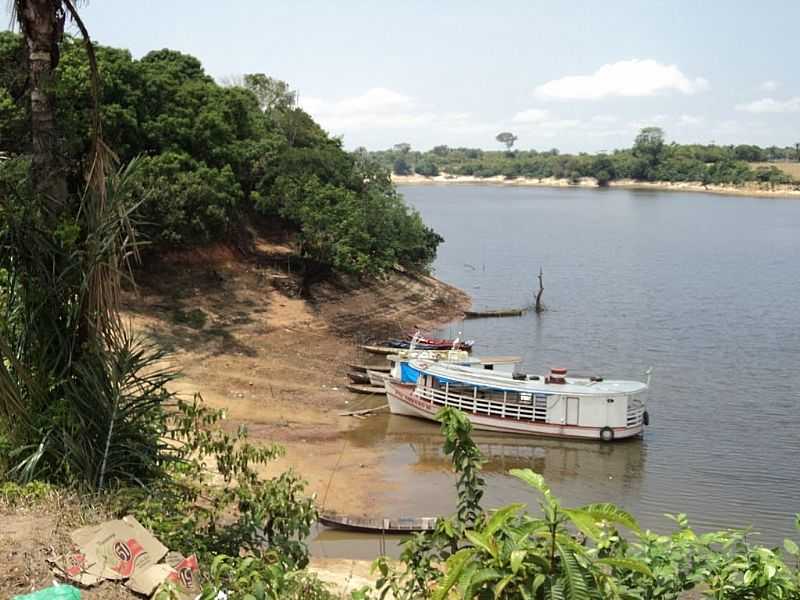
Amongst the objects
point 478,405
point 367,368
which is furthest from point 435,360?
point 478,405

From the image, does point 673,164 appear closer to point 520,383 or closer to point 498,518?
point 520,383

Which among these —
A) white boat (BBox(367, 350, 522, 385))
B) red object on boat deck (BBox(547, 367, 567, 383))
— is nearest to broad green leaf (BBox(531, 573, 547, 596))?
red object on boat deck (BBox(547, 367, 567, 383))

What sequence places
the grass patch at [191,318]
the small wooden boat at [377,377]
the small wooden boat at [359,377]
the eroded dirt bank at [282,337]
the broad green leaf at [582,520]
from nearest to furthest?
the broad green leaf at [582,520]
the eroded dirt bank at [282,337]
the small wooden boat at [377,377]
the small wooden boat at [359,377]
the grass patch at [191,318]

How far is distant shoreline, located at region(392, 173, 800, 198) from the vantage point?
454 ft

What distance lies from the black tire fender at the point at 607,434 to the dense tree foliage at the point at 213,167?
39.8 feet

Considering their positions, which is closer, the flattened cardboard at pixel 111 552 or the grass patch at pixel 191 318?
the flattened cardboard at pixel 111 552

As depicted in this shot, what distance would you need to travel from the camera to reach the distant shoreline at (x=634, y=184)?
13825 cm

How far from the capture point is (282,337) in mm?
31141

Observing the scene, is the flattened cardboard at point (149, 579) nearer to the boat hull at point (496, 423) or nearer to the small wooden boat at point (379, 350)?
the boat hull at point (496, 423)

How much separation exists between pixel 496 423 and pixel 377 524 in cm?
884

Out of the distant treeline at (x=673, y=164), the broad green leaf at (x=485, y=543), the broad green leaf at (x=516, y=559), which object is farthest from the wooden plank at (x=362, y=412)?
the distant treeline at (x=673, y=164)

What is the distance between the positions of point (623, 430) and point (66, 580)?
1974 cm

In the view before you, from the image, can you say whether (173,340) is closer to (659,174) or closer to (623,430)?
(623,430)

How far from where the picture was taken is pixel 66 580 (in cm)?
696
